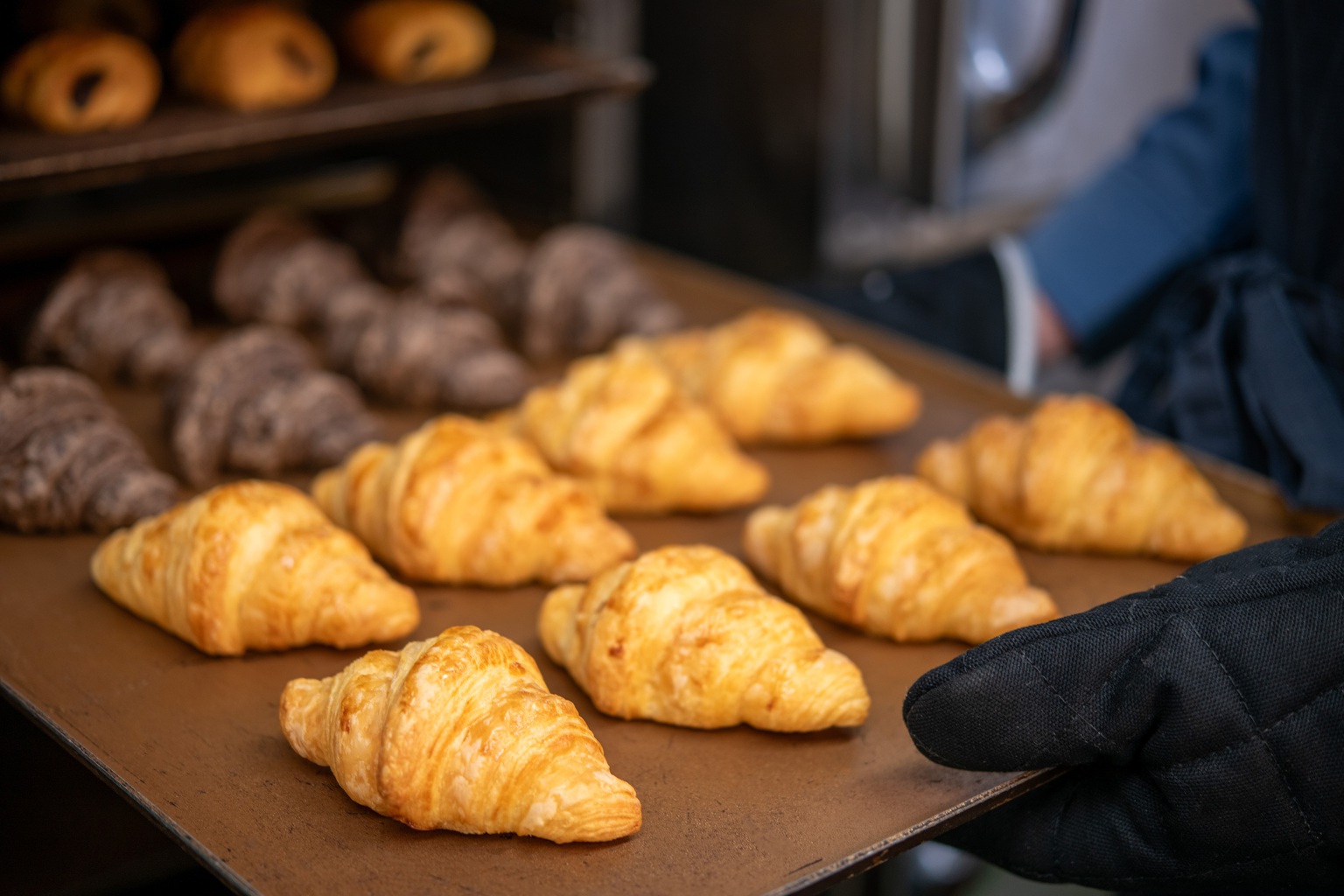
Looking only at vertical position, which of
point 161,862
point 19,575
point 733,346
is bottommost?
point 161,862

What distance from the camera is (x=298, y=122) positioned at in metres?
1.90

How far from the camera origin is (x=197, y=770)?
1.19 metres

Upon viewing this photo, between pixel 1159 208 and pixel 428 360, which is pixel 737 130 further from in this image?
pixel 428 360

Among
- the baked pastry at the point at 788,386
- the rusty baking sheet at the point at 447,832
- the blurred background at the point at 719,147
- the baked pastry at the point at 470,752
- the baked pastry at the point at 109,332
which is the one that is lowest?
the rusty baking sheet at the point at 447,832

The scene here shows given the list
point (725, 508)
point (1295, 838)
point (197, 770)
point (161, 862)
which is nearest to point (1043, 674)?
point (1295, 838)

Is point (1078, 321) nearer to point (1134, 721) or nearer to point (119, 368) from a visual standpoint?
point (1134, 721)

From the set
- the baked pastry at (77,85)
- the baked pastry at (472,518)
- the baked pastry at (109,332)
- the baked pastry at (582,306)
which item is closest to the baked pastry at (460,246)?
the baked pastry at (582,306)

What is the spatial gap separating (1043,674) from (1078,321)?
1382mm

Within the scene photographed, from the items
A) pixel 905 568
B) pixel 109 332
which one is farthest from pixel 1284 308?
pixel 109 332

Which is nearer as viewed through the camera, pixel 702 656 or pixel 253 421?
pixel 702 656

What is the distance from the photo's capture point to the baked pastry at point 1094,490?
1.57 m

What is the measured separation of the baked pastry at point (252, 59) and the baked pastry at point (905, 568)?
3.43ft

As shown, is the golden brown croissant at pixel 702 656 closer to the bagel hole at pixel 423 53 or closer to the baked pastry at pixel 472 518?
Answer: the baked pastry at pixel 472 518

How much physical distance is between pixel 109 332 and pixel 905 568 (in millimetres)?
1216
